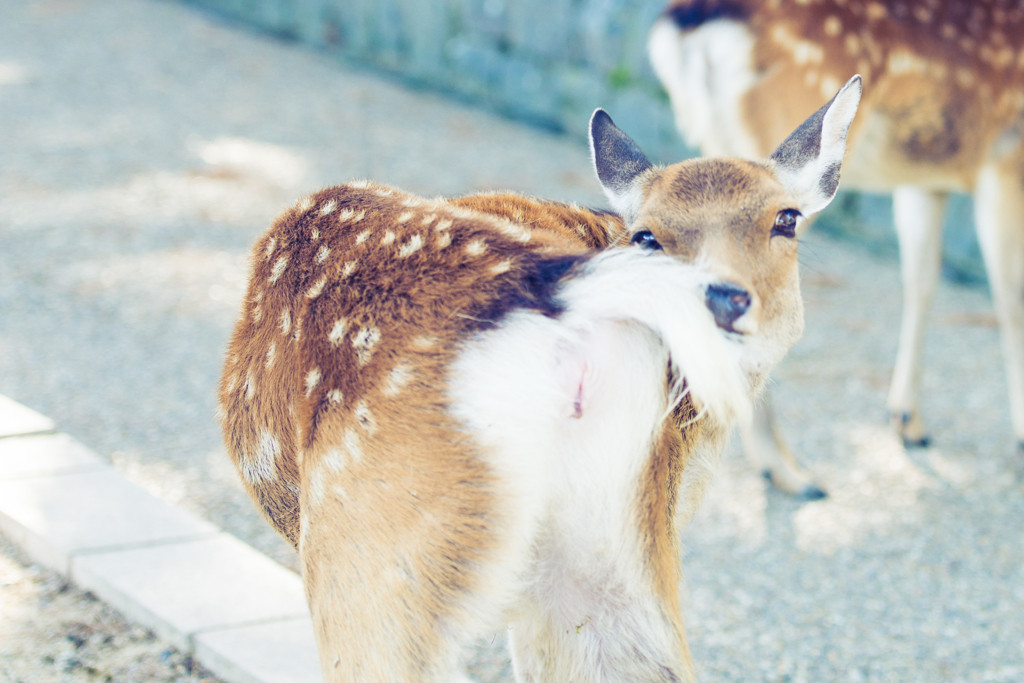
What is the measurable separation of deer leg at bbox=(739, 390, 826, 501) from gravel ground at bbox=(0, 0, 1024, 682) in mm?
50

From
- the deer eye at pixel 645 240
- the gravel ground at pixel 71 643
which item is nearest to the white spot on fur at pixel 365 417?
the deer eye at pixel 645 240

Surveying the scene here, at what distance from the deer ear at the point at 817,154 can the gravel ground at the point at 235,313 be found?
285mm

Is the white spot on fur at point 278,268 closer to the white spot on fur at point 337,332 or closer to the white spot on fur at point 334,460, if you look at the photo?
the white spot on fur at point 337,332

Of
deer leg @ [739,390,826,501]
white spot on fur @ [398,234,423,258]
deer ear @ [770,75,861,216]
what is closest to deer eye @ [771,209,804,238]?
deer ear @ [770,75,861,216]

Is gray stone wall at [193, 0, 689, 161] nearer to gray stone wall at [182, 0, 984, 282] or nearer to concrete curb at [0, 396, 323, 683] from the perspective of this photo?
gray stone wall at [182, 0, 984, 282]

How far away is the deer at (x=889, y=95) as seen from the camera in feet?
12.0

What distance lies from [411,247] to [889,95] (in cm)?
267

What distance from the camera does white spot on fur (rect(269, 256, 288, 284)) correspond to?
1.86 meters

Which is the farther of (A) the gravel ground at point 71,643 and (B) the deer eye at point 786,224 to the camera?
(A) the gravel ground at point 71,643

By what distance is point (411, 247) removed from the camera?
168 cm

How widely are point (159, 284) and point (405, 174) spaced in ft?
6.66

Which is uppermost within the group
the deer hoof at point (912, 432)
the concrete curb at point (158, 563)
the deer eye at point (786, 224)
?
the deer eye at point (786, 224)

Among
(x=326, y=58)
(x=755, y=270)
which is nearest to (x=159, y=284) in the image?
(x=755, y=270)

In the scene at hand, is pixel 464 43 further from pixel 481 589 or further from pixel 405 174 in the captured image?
pixel 481 589
